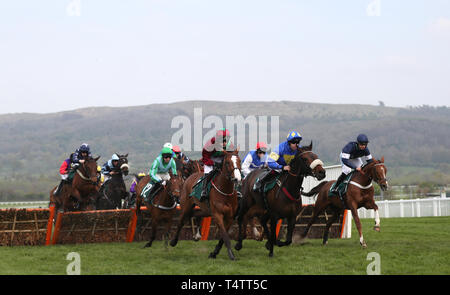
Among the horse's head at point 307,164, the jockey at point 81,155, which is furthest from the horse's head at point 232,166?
the jockey at point 81,155

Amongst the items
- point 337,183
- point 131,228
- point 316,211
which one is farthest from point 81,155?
point 337,183

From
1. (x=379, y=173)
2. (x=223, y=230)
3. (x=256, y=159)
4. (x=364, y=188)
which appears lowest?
(x=223, y=230)

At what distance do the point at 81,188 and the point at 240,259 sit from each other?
6752 millimetres

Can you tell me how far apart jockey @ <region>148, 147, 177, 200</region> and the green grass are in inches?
56.2

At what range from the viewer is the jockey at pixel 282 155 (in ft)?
39.1

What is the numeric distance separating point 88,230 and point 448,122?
187461 mm

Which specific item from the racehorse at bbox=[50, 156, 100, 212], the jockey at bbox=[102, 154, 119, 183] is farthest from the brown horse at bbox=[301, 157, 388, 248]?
the jockey at bbox=[102, 154, 119, 183]

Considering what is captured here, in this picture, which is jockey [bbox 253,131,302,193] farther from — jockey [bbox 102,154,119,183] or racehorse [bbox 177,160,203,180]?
jockey [bbox 102,154,119,183]

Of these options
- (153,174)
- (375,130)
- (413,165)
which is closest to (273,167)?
(153,174)

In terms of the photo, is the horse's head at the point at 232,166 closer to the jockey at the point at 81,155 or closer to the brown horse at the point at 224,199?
the brown horse at the point at 224,199

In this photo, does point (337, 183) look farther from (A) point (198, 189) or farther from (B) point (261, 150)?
(A) point (198, 189)

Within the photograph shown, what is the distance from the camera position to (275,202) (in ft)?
37.6

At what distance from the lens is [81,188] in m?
16.1

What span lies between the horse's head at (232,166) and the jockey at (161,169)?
8.86 feet
